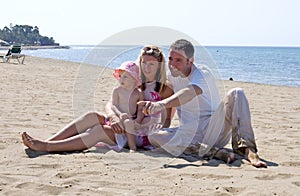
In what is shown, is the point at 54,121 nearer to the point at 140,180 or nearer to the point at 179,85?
the point at 179,85

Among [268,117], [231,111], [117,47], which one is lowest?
[268,117]

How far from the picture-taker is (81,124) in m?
4.31

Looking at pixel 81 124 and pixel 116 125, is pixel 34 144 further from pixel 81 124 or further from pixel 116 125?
pixel 116 125

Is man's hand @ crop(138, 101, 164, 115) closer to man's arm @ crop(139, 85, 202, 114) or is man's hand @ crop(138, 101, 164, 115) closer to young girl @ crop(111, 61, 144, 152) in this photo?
man's arm @ crop(139, 85, 202, 114)

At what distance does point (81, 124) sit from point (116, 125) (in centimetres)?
35

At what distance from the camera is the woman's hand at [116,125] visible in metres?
4.21

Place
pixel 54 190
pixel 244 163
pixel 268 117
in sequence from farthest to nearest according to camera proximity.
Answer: pixel 268 117
pixel 244 163
pixel 54 190

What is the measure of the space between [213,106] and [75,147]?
4.48ft

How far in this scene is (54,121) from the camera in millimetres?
6012

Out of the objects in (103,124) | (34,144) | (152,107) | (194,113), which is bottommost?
(34,144)

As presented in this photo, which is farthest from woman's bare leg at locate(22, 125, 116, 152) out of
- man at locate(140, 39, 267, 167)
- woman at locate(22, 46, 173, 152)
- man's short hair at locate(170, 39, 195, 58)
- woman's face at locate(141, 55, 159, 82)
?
man's short hair at locate(170, 39, 195, 58)

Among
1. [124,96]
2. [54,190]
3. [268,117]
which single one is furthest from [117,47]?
[268,117]

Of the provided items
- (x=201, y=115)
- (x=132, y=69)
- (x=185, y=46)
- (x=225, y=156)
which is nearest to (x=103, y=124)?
(x=132, y=69)

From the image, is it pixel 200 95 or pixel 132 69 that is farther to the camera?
pixel 132 69
